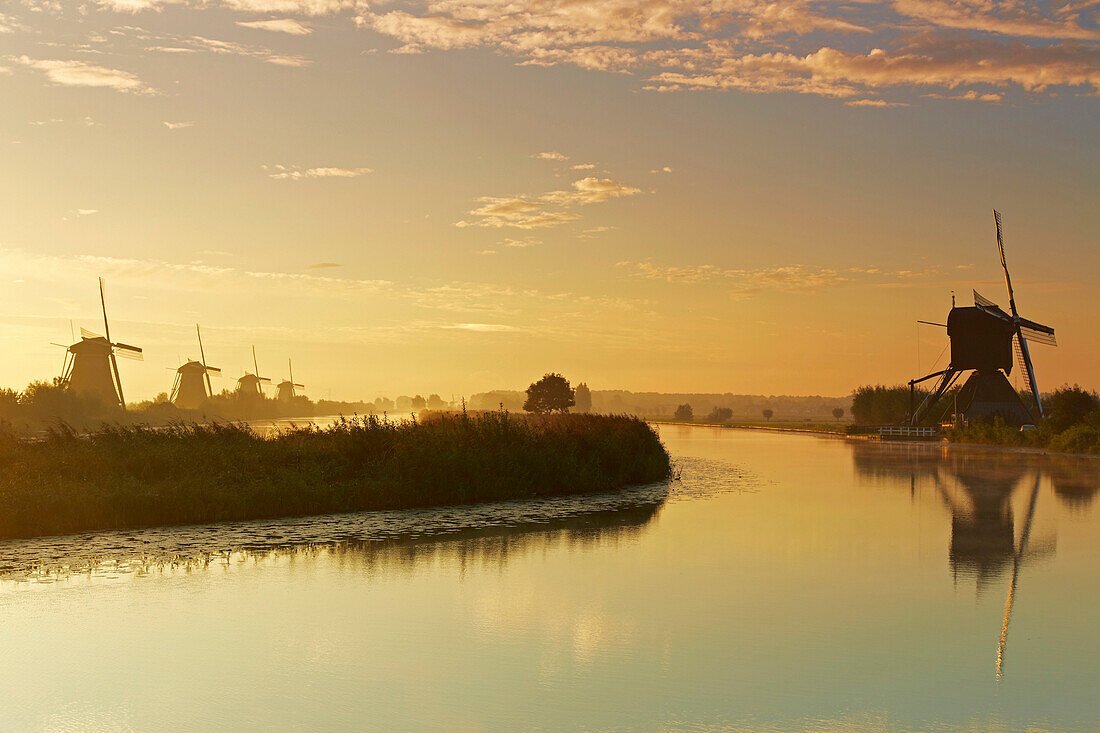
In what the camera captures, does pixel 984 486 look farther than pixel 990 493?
Yes

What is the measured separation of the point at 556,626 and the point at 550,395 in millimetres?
89610

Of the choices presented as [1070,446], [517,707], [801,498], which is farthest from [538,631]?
[1070,446]

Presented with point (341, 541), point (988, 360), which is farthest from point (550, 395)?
point (341, 541)

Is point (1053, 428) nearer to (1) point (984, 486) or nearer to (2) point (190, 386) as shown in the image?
(1) point (984, 486)

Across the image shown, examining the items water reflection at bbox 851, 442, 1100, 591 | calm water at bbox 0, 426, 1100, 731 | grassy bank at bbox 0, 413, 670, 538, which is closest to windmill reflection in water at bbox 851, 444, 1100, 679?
water reflection at bbox 851, 442, 1100, 591

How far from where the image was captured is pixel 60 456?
80.8ft

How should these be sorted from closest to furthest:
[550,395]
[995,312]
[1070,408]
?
[1070,408], [995,312], [550,395]

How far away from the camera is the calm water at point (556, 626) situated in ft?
28.7

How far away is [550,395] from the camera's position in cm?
10150

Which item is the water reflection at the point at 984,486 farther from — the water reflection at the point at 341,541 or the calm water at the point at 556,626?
the water reflection at the point at 341,541

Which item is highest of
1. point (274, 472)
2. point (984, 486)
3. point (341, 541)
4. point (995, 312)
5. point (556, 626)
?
point (995, 312)

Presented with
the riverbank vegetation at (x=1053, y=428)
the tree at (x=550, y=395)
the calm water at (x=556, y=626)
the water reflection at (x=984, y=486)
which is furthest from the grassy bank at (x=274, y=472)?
the tree at (x=550, y=395)

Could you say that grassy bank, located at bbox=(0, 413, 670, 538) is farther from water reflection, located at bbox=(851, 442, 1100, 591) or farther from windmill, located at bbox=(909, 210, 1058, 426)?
windmill, located at bbox=(909, 210, 1058, 426)

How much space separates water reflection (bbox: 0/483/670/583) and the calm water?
0.11m
